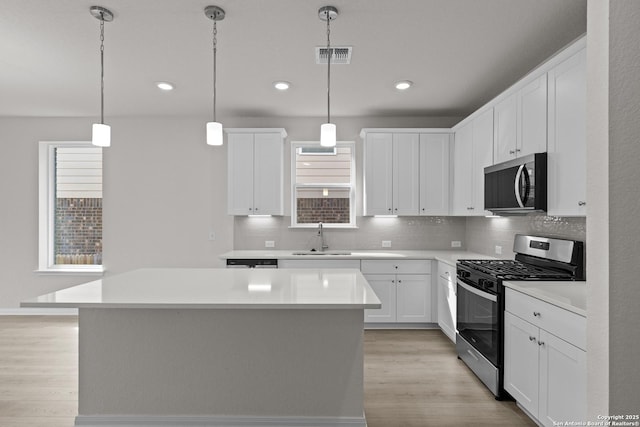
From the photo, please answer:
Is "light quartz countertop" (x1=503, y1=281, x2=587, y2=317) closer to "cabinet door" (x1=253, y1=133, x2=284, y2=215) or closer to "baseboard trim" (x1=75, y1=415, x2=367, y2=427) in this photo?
"baseboard trim" (x1=75, y1=415, x2=367, y2=427)

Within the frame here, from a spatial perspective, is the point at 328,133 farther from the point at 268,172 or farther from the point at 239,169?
the point at 239,169

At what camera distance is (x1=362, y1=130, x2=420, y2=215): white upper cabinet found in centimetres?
461

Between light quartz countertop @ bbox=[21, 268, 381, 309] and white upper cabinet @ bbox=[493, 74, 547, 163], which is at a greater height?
white upper cabinet @ bbox=[493, 74, 547, 163]

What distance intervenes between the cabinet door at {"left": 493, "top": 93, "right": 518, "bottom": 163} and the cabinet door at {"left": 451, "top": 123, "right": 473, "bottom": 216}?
63 centimetres

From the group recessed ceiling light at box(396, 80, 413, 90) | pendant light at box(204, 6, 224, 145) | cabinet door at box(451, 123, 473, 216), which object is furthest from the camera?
cabinet door at box(451, 123, 473, 216)

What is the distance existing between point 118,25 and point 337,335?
2509 millimetres

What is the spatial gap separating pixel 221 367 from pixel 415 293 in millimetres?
2651

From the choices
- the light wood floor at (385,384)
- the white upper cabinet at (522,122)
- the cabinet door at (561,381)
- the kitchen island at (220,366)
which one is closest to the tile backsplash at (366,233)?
the light wood floor at (385,384)

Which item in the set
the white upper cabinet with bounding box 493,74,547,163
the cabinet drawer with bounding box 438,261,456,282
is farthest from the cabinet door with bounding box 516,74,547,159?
the cabinet drawer with bounding box 438,261,456,282

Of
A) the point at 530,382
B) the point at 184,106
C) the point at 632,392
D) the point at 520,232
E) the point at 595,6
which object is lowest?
the point at 530,382

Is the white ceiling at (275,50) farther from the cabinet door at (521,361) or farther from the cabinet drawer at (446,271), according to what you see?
the cabinet door at (521,361)

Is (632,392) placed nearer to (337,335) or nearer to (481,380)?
(337,335)

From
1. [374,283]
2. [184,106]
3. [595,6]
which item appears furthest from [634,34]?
[184,106]

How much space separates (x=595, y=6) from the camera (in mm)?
1266
